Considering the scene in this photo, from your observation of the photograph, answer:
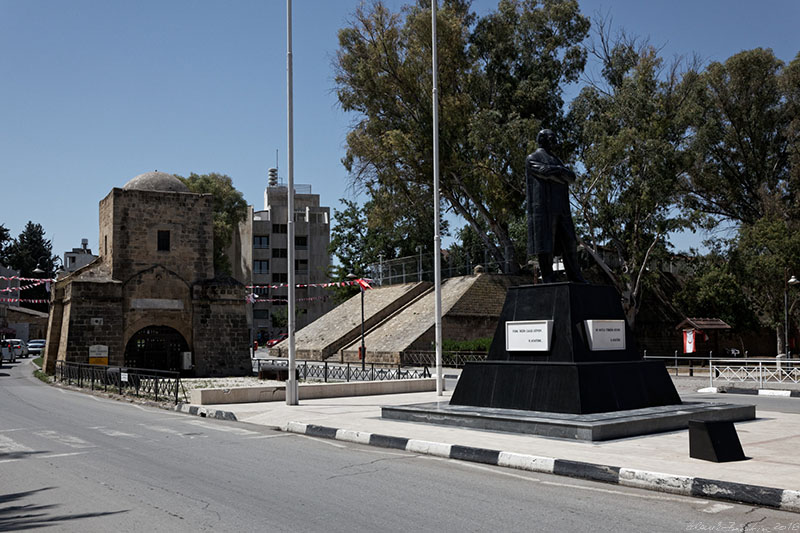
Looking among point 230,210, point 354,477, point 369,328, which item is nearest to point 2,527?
point 354,477

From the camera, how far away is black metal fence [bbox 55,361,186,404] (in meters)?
20.2

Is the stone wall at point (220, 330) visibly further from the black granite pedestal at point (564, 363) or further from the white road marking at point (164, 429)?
the black granite pedestal at point (564, 363)

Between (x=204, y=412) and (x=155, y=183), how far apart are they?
21.1 meters

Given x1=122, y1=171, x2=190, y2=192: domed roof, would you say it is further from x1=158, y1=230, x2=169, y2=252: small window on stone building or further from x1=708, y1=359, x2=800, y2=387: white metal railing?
x1=708, y1=359, x2=800, y2=387: white metal railing

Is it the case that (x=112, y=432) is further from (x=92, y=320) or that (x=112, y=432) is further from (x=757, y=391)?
(x=92, y=320)

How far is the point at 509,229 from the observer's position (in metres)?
54.5

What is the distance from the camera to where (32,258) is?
94.7 meters

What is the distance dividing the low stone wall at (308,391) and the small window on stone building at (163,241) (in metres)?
15.1

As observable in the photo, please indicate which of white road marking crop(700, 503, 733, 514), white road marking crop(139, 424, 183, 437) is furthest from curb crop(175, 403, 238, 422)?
white road marking crop(700, 503, 733, 514)

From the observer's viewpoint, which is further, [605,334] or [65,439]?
[605,334]

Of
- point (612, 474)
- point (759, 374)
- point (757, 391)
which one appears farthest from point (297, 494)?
point (759, 374)

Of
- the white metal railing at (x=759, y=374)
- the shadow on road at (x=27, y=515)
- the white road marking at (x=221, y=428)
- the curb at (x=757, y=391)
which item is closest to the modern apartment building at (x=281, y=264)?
the white metal railing at (x=759, y=374)

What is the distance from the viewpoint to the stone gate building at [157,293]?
3228 cm

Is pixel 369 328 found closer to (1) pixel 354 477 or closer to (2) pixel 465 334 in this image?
(2) pixel 465 334
